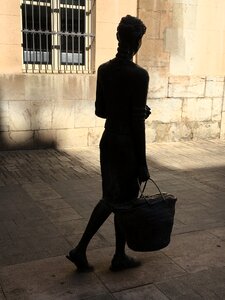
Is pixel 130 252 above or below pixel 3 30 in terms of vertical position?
below

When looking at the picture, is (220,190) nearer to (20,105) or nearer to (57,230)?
(57,230)

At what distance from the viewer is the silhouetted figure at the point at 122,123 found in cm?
302

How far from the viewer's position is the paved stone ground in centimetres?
311

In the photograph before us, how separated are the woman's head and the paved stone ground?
1770 mm

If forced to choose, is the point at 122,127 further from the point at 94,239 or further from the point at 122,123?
the point at 94,239

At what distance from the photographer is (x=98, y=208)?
328cm

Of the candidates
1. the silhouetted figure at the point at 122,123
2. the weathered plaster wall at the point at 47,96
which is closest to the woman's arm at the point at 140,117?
the silhouetted figure at the point at 122,123

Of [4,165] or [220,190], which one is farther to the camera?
[4,165]

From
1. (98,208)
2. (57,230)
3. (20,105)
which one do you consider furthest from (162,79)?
(98,208)

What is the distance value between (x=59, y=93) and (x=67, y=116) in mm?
468

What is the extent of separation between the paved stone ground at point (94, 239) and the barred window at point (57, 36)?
199 centimetres

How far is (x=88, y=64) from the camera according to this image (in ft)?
27.1

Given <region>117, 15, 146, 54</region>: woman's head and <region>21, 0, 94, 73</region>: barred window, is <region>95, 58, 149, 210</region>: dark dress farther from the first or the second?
<region>21, 0, 94, 73</region>: barred window

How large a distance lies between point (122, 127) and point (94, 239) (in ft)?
4.52
